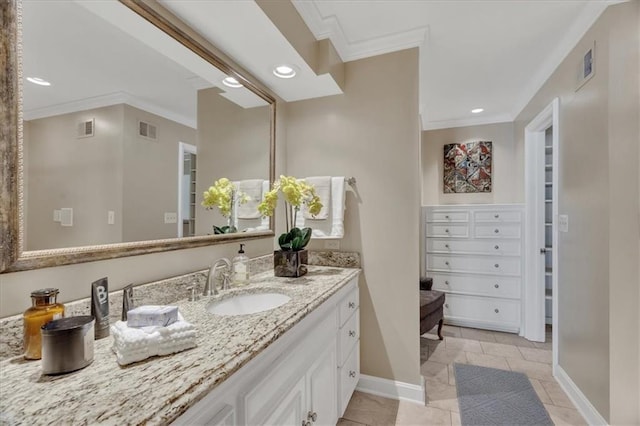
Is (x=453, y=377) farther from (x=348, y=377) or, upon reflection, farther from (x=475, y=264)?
(x=475, y=264)

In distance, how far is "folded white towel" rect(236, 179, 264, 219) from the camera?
175cm

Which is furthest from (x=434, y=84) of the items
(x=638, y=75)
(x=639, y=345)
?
(x=639, y=345)

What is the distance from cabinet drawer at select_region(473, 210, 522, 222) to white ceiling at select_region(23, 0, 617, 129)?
117 centimetres

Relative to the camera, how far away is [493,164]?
11.5ft

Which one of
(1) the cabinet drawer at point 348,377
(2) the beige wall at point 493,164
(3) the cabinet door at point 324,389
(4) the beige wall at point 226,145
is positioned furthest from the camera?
(2) the beige wall at point 493,164

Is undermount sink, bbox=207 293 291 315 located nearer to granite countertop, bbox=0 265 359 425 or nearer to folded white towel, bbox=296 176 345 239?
granite countertop, bbox=0 265 359 425

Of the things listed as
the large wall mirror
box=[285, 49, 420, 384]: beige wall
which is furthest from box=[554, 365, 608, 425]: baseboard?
the large wall mirror

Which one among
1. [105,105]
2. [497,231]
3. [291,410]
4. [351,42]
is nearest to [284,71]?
[351,42]

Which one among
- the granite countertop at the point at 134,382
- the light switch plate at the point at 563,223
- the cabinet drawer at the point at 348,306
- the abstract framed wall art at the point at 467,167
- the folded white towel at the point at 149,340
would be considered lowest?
the cabinet drawer at the point at 348,306

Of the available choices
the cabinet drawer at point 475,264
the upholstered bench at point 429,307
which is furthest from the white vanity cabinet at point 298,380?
the cabinet drawer at point 475,264

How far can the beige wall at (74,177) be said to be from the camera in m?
0.85

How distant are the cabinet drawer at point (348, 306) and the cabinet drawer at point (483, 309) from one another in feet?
5.80

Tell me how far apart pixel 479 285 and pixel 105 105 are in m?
3.45

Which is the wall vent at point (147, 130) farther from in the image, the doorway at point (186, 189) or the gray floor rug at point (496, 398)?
the gray floor rug at point (496, 398)
